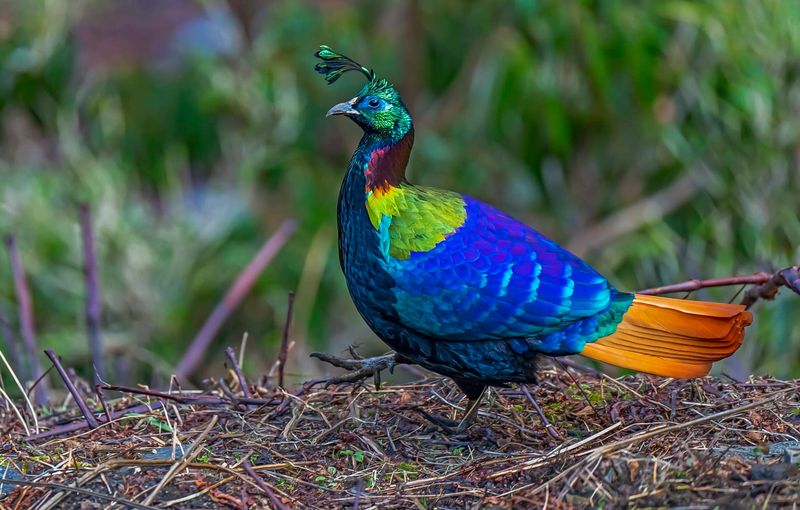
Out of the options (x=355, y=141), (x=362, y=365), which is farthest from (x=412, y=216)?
(x=355, y=141)

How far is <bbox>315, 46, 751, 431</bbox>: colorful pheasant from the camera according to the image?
293 centimetres

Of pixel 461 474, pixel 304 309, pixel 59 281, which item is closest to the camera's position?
pixel 461 474

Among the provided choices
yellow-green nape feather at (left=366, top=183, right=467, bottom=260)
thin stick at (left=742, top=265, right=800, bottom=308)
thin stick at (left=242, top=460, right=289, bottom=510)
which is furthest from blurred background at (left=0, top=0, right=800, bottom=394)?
thin stick at (left=242, top=460, right=289, bottom=510)

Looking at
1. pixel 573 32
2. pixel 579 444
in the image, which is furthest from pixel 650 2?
pixel 579 444

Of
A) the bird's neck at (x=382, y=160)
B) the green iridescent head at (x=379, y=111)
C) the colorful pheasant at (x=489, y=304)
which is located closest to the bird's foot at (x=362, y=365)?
the colorful pheasant at (x=489, y=304)

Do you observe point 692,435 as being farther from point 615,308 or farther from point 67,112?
point 67,112

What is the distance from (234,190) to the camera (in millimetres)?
7590

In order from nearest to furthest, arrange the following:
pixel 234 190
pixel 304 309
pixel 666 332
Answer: pixel 666 332 → pixel 304 309 → pixel 234 190

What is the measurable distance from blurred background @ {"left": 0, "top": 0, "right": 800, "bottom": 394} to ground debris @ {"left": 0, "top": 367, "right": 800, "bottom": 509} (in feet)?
7.64

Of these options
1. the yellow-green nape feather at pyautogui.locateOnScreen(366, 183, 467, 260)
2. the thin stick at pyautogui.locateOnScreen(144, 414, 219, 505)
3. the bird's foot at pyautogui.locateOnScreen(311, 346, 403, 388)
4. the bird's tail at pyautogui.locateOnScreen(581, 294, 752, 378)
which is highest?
the yellow-green nape feather at pyautogui.locateOnScreen(366, 183, 467, 260)

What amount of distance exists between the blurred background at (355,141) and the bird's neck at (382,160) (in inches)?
110

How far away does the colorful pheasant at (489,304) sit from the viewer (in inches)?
115

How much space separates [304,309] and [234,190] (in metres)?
1.46

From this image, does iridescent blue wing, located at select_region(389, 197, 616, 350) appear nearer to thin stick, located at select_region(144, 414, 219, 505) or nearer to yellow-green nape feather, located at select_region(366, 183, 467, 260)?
yellow-green nape feather, located at select_region(366, 183, 467, 260)
